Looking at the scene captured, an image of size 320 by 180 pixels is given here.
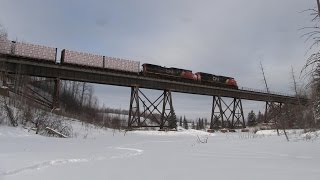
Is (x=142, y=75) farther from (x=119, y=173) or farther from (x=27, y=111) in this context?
(x=119, y=173)

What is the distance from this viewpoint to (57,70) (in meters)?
30.6

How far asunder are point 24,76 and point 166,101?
14590 mm

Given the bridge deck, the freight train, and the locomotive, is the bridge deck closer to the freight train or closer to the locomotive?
the freight train

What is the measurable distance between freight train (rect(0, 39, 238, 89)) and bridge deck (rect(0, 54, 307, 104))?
2.13 feet

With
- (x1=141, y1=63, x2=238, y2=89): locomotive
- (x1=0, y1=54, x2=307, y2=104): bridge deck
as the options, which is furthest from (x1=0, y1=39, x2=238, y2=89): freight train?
(x1=0, y1=54, x2=307, y2=104): bridge deck

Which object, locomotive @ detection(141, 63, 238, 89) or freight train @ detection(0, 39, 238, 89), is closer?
freight train @ detection(0, 39, 238, 89)

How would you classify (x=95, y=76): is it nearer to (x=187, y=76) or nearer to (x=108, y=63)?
(x=108, y=63)

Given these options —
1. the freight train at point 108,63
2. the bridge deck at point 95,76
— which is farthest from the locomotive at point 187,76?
the bridge deck at point 95,76

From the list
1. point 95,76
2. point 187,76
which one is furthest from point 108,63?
point 187,76

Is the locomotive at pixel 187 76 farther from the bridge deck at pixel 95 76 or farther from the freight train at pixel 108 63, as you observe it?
the bridge deck at pixel 95 76

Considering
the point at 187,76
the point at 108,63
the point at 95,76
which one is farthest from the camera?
the point at 187,76

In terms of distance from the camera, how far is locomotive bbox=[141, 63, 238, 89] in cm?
3778

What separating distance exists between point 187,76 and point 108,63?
401 inches

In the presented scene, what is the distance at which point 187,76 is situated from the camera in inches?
1635
